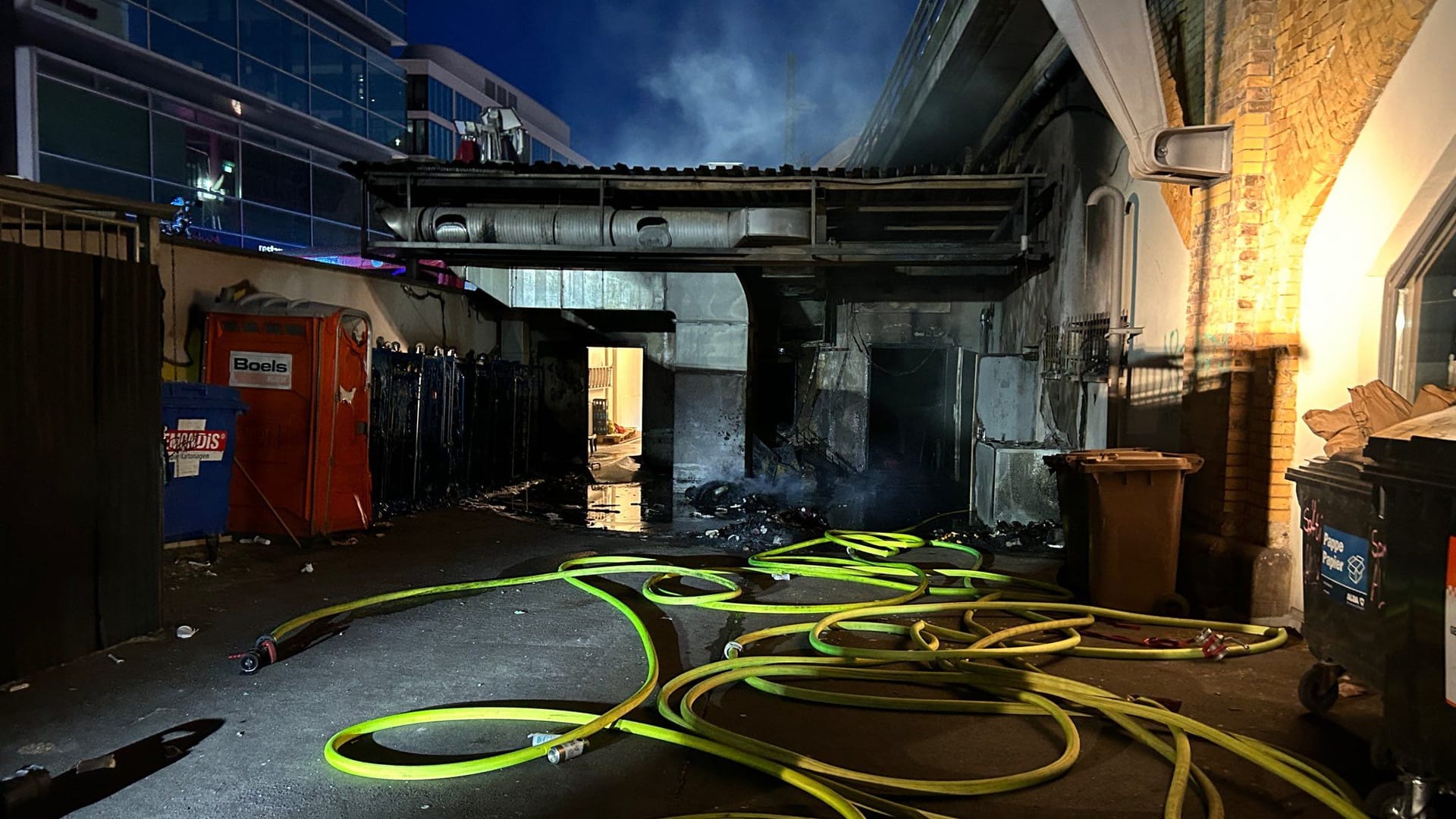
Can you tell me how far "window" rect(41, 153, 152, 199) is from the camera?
58.1 feet

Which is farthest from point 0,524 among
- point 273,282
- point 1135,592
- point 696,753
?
point 1135,592

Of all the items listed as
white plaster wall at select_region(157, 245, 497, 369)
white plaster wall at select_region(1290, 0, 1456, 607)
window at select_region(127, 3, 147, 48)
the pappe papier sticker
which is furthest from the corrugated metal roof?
window at select_region(127, 3, 147, 48)

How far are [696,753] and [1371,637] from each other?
2856mm

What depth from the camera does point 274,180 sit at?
2500 centimetres

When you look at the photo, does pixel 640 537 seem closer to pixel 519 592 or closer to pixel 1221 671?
pixel 519 592

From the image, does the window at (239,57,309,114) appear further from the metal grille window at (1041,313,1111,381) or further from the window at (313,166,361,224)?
the metal grille window at (1041,313,1111,381)

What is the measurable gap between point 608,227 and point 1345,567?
27.8ft

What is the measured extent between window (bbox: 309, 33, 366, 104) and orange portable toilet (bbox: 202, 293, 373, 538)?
73.5 feet

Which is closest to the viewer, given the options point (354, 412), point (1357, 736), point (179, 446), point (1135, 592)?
point (1357, 736)

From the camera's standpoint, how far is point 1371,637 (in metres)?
3.17

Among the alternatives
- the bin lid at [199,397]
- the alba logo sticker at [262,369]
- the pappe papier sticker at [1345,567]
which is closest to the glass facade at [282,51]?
the alba logo sticker at [262,369]

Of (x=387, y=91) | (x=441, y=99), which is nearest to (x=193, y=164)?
(x=387, y=91)

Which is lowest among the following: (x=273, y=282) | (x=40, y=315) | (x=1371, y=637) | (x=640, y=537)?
(x=640, y=537)

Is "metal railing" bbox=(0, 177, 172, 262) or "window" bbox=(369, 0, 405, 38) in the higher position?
"window" bbox=(369, 0, 405, 38)
